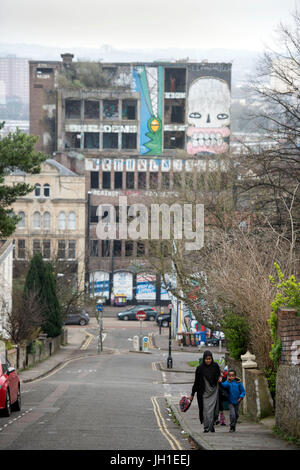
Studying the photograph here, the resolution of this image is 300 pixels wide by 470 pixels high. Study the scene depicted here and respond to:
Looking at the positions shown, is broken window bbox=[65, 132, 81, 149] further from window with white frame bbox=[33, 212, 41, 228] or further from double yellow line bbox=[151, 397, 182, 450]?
double yellow line bbox=[151, 397, 182, 450]

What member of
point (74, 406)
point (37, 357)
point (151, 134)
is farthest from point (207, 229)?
point (151, 134)

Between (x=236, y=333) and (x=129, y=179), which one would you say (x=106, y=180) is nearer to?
(x=129, y=179)

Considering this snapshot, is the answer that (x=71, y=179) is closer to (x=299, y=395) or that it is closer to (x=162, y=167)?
(x=162, y=167)

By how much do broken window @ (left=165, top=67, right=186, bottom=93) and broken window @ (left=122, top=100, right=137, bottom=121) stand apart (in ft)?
14.3

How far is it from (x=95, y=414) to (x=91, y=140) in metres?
82.6

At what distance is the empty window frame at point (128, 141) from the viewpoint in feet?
331

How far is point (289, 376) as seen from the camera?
596 inches

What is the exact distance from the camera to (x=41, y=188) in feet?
283

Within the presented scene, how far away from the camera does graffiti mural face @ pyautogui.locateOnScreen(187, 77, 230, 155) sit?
9988 cm

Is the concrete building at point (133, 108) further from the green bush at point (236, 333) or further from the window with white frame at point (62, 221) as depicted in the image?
the green bush at point (236, 333)

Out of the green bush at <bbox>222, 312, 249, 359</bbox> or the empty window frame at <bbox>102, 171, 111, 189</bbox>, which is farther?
the empty window frame at <bbox>102, 171, 111, 189</bbox>

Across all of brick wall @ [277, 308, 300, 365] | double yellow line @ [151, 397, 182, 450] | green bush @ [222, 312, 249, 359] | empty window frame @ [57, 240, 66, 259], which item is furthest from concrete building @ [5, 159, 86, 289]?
brick wall @ [277, 308, 300, 365]

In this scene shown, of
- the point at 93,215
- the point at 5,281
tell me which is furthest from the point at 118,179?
the point at 5,281

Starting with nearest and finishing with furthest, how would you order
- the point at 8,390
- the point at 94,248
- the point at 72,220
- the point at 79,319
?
the point at 8,390, the point at 79,319, the point at 72,220, the point at 94,248
